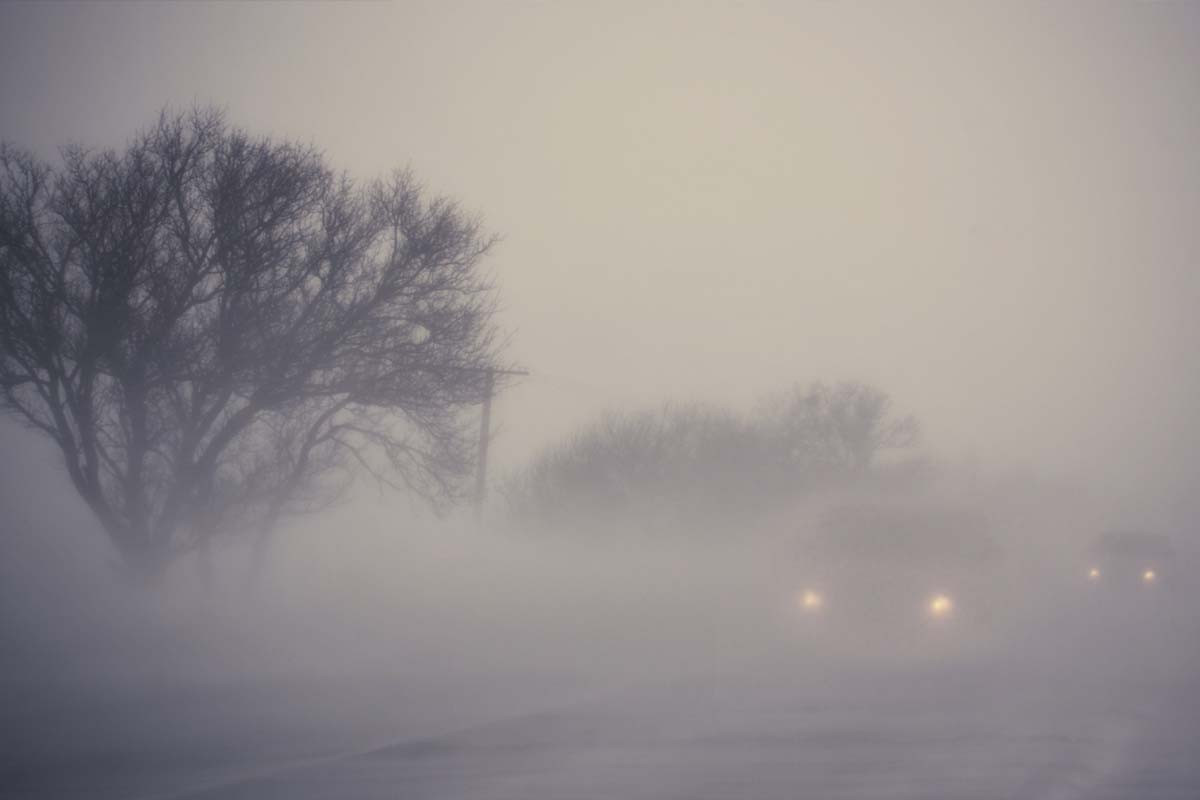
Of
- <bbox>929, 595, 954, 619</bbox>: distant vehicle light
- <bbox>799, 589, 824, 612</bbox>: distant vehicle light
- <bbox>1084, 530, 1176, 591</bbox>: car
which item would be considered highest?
<bbox>1084, 530, 1176, 591</bbox>: car

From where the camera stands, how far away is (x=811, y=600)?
52.9 ft

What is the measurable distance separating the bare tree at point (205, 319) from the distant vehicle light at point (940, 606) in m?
8.54

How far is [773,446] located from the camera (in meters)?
32.1

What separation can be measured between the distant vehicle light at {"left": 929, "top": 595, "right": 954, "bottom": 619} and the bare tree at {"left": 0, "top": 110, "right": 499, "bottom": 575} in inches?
336

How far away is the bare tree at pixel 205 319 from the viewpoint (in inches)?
446

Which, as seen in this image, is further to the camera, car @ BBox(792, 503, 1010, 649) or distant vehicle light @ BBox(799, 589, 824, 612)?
distant vehicle light @ BBox(799, 589, 824, 612)

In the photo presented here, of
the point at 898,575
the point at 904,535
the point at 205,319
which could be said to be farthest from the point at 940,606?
the point at 205,319

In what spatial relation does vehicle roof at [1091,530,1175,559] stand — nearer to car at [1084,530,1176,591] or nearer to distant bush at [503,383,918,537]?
car at [1084,530,1176,591]

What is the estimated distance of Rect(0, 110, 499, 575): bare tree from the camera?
1134cm

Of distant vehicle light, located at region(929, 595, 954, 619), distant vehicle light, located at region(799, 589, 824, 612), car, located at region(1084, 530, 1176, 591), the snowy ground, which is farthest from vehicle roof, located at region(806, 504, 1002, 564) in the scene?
car, located at region(1084, 530, 1176, 591)

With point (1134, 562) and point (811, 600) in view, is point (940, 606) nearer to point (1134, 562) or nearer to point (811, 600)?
point (811, 600)

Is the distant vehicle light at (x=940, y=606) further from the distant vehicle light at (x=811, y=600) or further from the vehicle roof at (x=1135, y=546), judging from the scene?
the vehicle roof at (x=1135, y=546)

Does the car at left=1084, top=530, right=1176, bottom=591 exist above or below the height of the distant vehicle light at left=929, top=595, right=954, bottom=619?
above

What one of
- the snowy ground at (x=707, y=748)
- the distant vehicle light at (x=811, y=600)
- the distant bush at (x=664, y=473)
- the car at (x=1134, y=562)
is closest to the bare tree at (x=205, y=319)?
the snowy ground at (x=707, y=748)
